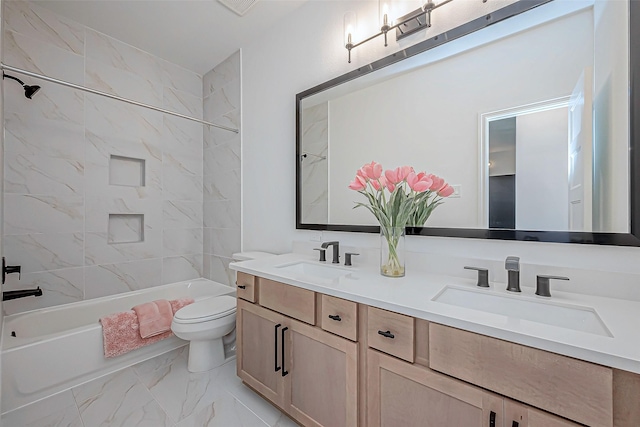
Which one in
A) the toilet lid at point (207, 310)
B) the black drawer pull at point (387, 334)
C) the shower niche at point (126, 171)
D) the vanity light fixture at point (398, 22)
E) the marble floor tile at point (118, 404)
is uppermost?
the vanity light fixture at point (398, 22)

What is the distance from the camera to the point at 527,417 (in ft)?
2.39

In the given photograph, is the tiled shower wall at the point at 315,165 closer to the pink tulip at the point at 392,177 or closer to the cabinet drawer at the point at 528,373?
the pink tulip at the point at 392,177

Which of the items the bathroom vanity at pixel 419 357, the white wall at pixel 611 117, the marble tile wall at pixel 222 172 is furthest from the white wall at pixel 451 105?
the marble tile wall at pixel 222 172

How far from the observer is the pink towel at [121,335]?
1858 mm

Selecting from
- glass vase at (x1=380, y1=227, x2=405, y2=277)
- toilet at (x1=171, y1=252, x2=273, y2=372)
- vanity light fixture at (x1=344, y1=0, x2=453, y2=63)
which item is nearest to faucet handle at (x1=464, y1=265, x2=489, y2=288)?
glass vase at (x1=380, y1=227, x2=405, y2=277)

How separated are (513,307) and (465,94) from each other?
0.97 meters

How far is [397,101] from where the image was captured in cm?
154

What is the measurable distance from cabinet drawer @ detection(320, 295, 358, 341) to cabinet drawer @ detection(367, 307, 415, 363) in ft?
0.22

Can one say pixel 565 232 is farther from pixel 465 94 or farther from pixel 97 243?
pixel 97 243

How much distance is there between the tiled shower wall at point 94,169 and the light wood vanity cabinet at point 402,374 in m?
1.64

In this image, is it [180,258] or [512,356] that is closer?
[512,356]

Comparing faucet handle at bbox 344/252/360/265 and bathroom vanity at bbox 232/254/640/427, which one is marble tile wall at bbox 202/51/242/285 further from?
faucet handle at bbox 344/252/360/265

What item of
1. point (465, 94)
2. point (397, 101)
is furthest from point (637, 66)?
point (397, 101)

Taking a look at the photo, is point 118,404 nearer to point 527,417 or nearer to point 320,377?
point 320,377
